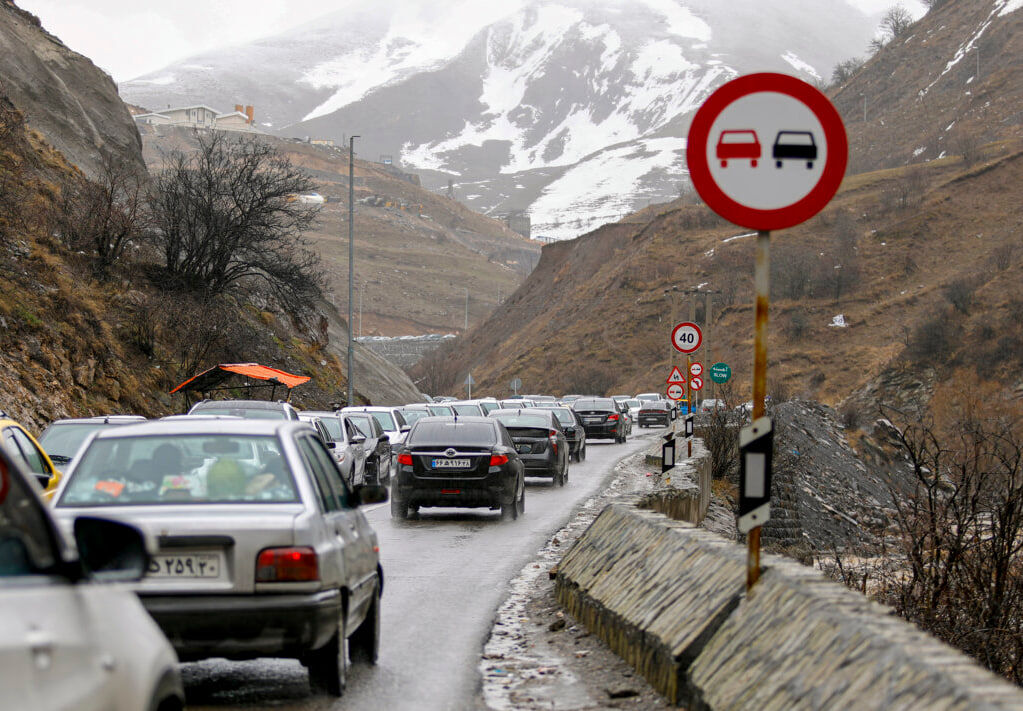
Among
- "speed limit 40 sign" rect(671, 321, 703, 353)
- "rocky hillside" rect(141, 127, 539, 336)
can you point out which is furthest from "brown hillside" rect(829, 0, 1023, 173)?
"speed limit 40 sign" rect(671, 321, 703, 353)

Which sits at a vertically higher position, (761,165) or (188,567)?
(761,165)

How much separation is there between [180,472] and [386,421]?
24.5m

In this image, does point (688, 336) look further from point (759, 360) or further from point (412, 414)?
point (759, 360)

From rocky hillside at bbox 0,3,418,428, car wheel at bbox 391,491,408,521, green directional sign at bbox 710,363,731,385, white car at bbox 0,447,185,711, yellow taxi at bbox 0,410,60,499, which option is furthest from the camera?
green directional sign at bbox 710,363,731,385

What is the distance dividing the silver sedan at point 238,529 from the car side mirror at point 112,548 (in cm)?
282

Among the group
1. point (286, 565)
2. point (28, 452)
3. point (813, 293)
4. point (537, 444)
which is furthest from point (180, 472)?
point (813, 293)

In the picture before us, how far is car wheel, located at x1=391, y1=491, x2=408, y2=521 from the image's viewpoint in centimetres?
1878

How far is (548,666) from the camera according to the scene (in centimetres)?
849

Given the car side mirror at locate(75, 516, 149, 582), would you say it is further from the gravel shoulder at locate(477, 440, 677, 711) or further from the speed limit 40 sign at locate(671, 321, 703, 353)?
the speed limit 40 sign at locate(671, 321, 703, 353)

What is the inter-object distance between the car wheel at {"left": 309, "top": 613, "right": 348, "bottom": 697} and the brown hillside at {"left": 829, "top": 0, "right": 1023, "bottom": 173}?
91.6m

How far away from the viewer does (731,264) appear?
9619cm

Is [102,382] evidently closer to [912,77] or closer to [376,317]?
[912,77]

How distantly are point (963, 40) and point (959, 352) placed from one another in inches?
2367

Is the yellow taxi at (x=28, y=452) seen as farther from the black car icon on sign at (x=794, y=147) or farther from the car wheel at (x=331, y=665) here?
the black car icon on sign at (x=794, y=147)
